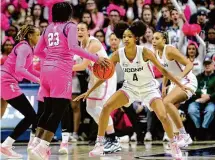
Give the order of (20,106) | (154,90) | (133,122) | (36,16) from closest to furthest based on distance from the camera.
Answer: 1. (154,90)
2. (20,106)
3. (133,122)
4. (36,16)

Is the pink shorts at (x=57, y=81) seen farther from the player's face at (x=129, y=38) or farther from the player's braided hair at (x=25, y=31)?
the player's braided hair at (x=25, y=31)

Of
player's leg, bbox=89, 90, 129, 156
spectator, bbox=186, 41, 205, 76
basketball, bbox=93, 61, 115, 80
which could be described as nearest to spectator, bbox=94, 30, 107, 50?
spectator, bbox=186, 41, 205, 76

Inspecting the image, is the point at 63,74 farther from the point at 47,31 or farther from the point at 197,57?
the point at 197,57

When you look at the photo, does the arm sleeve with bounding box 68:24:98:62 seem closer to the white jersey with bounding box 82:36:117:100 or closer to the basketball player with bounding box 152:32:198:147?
the white jersey with bounding box 82:36:117:100

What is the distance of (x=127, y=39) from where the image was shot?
28.1 feet

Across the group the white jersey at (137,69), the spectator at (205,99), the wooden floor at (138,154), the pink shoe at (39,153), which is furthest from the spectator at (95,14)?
the pink shoe at (39,153)

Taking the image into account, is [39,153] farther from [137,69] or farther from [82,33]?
[82,33]

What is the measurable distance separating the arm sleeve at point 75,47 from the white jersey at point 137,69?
5.12ft

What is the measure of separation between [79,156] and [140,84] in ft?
4.55

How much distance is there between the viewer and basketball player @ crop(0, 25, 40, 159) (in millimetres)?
8697

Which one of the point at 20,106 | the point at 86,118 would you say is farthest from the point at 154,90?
the point at 86,118

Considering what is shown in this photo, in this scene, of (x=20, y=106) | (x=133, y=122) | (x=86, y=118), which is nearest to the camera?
(x=20, y=106)

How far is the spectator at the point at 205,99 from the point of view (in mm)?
12250

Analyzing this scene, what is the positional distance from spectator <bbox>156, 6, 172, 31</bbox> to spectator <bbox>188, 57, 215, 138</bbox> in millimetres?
1506
